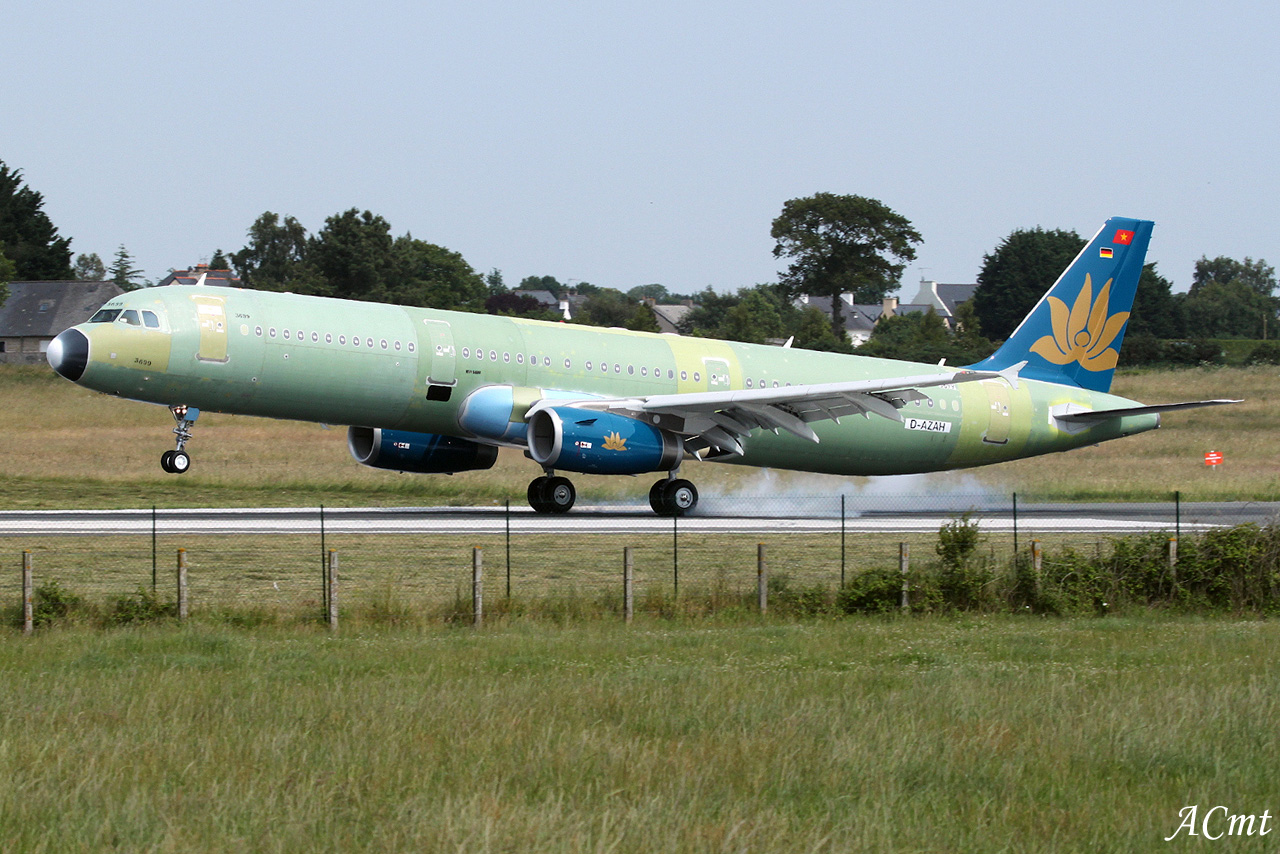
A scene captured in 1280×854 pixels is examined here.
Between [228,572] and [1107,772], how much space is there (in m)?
14.3

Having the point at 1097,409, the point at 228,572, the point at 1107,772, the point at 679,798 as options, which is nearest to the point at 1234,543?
the point at 1107,772

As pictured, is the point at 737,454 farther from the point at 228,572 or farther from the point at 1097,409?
the point at 228,572

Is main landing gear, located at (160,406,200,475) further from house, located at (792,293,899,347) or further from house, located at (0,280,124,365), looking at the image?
house, located at (792,293,899,347)

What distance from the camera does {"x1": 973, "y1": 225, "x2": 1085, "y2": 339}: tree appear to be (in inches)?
4555

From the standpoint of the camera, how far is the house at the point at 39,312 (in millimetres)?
90250

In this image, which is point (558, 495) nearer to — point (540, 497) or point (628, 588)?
point (540, 497)

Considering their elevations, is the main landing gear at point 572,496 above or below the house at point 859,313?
below

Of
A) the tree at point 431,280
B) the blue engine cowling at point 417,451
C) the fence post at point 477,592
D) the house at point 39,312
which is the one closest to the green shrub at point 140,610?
the fence post at point 477,592

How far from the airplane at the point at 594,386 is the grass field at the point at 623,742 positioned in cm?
1199

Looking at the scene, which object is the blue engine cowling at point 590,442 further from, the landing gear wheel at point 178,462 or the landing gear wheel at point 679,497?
the landing gear wheel at point 178,462

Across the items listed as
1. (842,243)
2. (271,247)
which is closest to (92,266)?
(271,247)

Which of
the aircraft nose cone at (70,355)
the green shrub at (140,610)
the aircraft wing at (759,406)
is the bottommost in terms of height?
the green shrub at (140,610)

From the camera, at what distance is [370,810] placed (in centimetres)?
892

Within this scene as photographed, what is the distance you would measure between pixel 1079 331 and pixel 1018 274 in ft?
275
